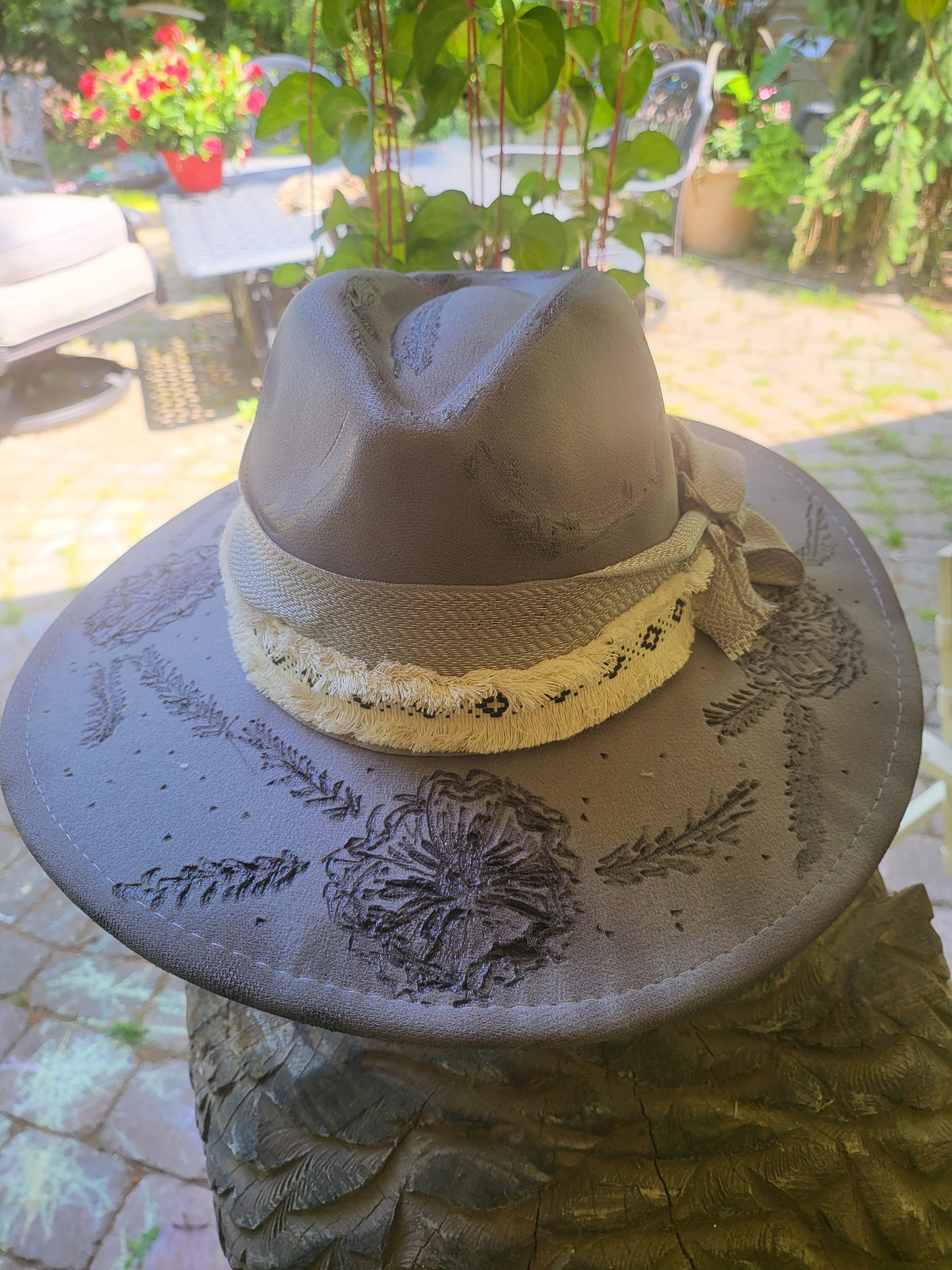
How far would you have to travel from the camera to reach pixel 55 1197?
1.47 meters

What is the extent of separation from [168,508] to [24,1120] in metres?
2.11

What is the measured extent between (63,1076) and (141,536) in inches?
76.0

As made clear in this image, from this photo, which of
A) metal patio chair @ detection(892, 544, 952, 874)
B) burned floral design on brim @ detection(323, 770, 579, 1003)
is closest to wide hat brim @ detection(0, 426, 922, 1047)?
burned floral design on brim @ detection(323, 770, 579, 1003)

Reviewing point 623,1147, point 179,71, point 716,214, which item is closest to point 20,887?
point 623,1147

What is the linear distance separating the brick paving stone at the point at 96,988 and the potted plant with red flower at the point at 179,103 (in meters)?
4.01

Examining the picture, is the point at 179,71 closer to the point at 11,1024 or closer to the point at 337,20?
the point at 337,20

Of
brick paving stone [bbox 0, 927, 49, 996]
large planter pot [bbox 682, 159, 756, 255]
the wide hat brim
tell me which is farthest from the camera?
large planter pot [bbox 682, 159, 756, 255]

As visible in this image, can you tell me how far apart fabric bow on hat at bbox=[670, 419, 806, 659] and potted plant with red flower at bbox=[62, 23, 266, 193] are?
4.21 meters

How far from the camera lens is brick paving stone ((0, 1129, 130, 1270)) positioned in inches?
55.4

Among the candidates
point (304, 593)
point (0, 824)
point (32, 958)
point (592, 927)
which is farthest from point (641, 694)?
point (0, 824)

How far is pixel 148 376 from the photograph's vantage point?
4164mm

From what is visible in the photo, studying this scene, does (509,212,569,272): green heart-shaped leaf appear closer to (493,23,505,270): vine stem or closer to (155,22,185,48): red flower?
(493,23,505,270): vine stem

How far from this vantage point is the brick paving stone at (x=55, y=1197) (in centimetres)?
141

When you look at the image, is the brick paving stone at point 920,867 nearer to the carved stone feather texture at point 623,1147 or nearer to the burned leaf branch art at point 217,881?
the carved stone feather texture at point 623,1147
